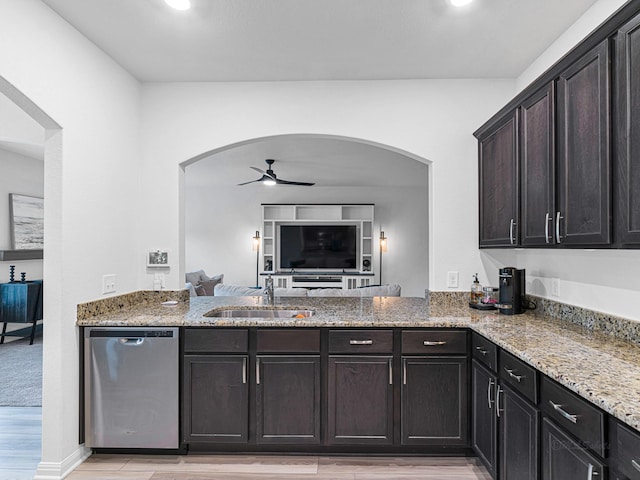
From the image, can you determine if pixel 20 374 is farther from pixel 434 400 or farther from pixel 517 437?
pixel 517 437

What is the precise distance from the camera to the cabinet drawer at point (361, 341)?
250 centimetres

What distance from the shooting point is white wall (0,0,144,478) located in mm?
2111

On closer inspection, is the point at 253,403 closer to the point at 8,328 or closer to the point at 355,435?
the point at 355,435

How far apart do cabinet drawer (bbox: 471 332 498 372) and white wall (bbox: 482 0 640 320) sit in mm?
621

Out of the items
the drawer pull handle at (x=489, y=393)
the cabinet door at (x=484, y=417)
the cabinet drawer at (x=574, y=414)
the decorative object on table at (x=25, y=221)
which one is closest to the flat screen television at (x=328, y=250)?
the decorative object on table at (x=25, y=221)

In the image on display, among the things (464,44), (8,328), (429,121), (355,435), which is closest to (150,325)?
(355,435)

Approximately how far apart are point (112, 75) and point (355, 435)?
298 centimetres

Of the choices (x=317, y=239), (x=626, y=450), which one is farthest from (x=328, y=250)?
(x=626, y=450)

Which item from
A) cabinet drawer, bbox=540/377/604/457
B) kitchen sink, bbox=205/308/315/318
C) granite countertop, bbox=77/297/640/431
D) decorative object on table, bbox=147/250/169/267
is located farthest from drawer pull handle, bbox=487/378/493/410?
decorative object on table, bbox=147/250/169/267

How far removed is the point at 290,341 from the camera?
8.27 ft

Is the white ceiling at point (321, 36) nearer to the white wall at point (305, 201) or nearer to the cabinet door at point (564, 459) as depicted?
the cabinet door at point (564, 459)

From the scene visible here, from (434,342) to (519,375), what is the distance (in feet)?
2.26

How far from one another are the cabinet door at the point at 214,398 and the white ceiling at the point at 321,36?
2.04 m

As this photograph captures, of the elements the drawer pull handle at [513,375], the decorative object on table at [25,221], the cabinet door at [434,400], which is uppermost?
the decorative object on table at [25,221]
